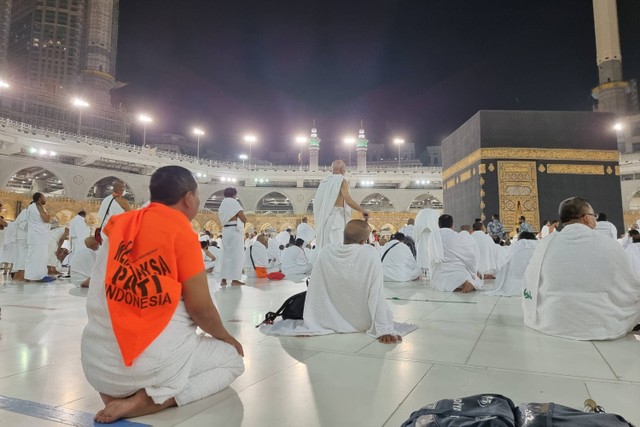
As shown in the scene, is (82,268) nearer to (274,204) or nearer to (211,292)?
(211,292)

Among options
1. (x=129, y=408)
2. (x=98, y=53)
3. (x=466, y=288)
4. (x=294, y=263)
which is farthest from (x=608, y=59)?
(x=98, y=53)

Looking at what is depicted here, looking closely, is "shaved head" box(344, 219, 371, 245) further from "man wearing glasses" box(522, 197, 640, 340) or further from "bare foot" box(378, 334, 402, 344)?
"man wearing glasses" box(522, 197, 640, 340)

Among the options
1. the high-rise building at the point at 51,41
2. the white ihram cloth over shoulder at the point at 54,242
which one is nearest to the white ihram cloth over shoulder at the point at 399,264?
the white ihram cloth over shoulder at the point at 54,242

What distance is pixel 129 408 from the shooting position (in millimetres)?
1221

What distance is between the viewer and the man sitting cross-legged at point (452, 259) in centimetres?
459

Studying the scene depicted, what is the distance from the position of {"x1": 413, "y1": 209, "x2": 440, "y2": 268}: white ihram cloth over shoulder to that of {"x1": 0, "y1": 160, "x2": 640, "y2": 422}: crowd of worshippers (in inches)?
68.8

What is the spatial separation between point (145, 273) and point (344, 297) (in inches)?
57.1

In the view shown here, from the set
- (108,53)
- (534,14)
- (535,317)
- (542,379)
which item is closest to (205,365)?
(542,379)

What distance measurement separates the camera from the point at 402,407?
4.17ft

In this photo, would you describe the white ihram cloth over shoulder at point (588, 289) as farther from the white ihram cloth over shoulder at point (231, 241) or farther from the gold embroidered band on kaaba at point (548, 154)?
the gold embroidered band on kaaba at point (548, 154)

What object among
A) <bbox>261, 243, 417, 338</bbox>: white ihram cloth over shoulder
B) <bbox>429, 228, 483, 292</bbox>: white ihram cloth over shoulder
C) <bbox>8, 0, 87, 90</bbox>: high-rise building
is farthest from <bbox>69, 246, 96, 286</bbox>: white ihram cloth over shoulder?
<bbox>8, 0, 87, 90</bbox>: high-rise building

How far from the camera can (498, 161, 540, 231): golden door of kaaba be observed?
13396 mm

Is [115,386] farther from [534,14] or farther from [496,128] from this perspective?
[534,14]

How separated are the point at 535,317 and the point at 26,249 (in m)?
7.21
